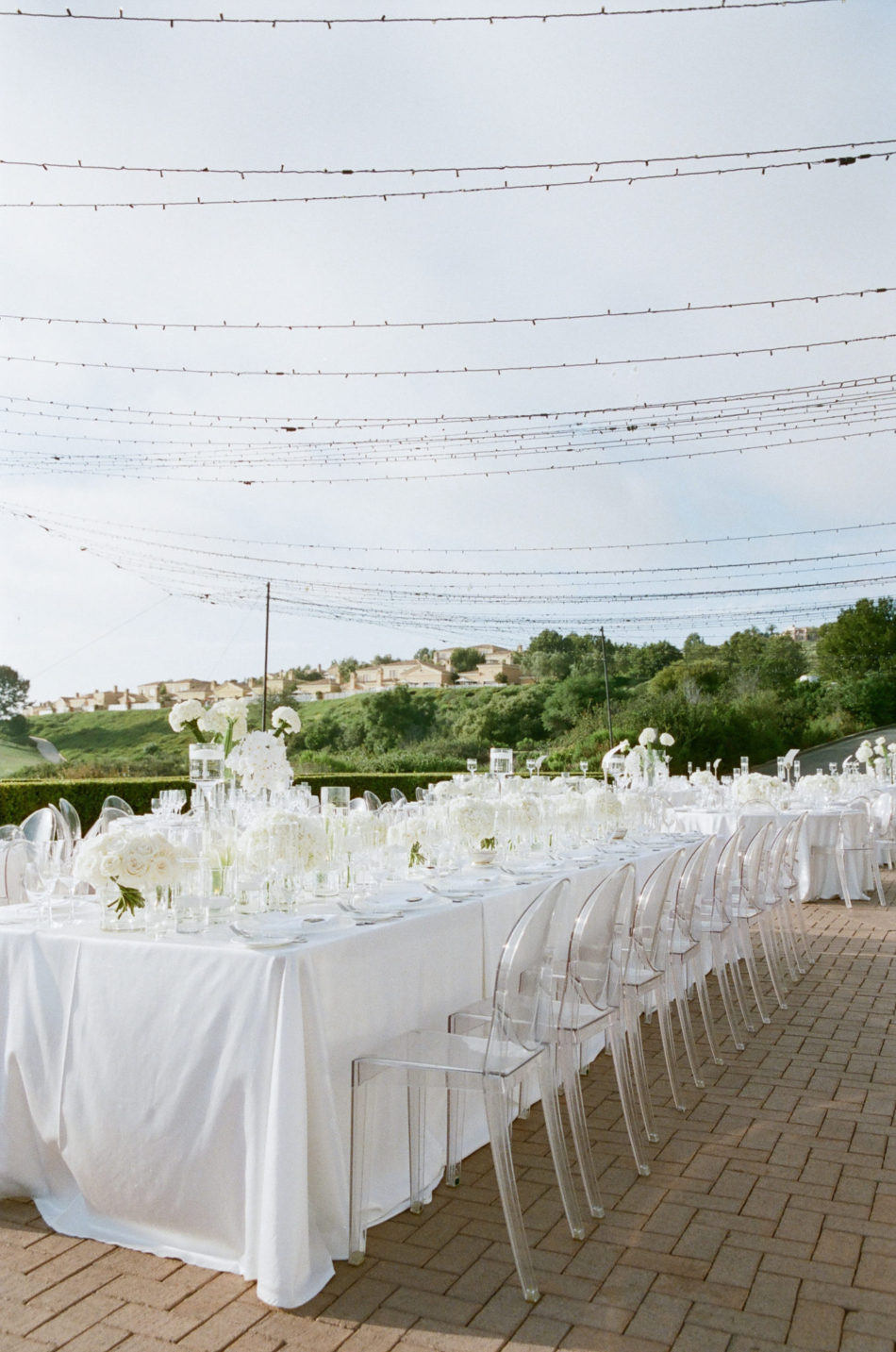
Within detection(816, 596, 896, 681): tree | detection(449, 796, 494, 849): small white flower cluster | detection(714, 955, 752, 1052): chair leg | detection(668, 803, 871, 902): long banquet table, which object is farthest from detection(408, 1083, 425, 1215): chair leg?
detection(816, 596, 896, 681): tree

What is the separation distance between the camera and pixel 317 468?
23.6 metres

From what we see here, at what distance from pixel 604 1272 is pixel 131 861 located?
1.62 m

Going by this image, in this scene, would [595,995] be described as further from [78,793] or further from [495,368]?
[78,793]

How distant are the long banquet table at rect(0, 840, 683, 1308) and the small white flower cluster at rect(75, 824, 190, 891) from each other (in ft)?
0.55

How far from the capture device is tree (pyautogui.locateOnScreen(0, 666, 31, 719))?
1254 inches

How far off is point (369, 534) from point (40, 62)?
20674mm

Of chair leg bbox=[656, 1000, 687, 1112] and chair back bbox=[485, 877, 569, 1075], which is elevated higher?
chair back bbox=[485, 877, 569, 1075]

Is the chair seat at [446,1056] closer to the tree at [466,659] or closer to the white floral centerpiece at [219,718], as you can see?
the white floral centerpiece at [219,718]

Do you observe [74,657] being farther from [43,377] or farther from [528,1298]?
[528,1298]

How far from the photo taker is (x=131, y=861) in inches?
114

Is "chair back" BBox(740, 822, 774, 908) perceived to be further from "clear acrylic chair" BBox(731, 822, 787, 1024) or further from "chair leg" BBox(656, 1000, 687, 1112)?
"chair leg" BBox(656, 1000, 687, 1112)

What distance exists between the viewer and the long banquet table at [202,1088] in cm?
267

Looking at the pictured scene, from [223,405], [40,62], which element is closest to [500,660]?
[223,405]

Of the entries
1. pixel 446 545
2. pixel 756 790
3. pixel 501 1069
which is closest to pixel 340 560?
pixel 446 545
